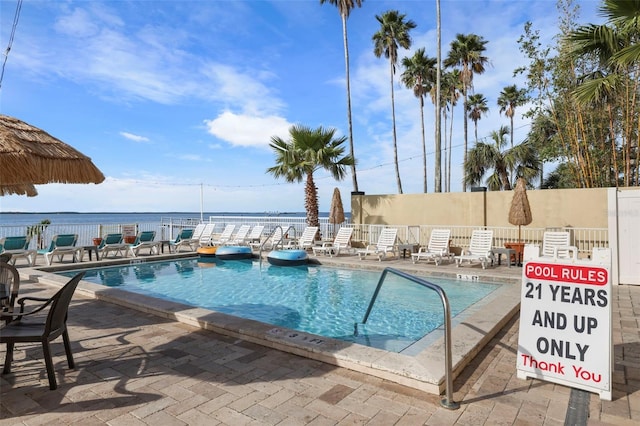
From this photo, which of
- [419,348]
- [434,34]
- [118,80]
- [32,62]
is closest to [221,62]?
[118,80]

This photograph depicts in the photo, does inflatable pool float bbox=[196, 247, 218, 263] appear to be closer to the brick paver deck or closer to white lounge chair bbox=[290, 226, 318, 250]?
white lounge chair bbox=[290, 226, 318, 250]

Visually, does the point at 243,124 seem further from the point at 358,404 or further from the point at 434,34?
the point at 358,404

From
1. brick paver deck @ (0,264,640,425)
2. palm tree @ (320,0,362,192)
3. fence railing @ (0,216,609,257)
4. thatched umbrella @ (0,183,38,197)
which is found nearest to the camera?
brick paver deck @ (0,264,640,425)

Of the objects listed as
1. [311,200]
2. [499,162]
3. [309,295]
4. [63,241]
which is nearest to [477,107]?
[499,162]

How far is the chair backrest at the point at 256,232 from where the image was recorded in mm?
14211

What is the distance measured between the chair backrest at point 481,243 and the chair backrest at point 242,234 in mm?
8225

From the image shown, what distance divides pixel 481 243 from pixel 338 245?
4.33 m

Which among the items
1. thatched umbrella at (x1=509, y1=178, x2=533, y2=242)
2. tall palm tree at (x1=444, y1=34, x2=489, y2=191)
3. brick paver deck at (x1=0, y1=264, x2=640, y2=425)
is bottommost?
brick paver deck at (x1=0, y1=264, x2=640, y2=425)

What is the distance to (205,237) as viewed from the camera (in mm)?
14516

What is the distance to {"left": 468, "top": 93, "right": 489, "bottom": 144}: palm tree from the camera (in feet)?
109

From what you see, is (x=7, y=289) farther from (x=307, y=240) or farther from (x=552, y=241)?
(x=552, y=241)

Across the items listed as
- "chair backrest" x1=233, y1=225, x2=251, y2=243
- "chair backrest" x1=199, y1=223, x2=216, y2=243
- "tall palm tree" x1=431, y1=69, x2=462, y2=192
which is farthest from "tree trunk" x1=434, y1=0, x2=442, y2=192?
"chair backrest" x1=199, y1=223, x2=216, y2=243

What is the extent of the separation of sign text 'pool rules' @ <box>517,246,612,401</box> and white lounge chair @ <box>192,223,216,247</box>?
12779 mm

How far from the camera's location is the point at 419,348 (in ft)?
14.0
